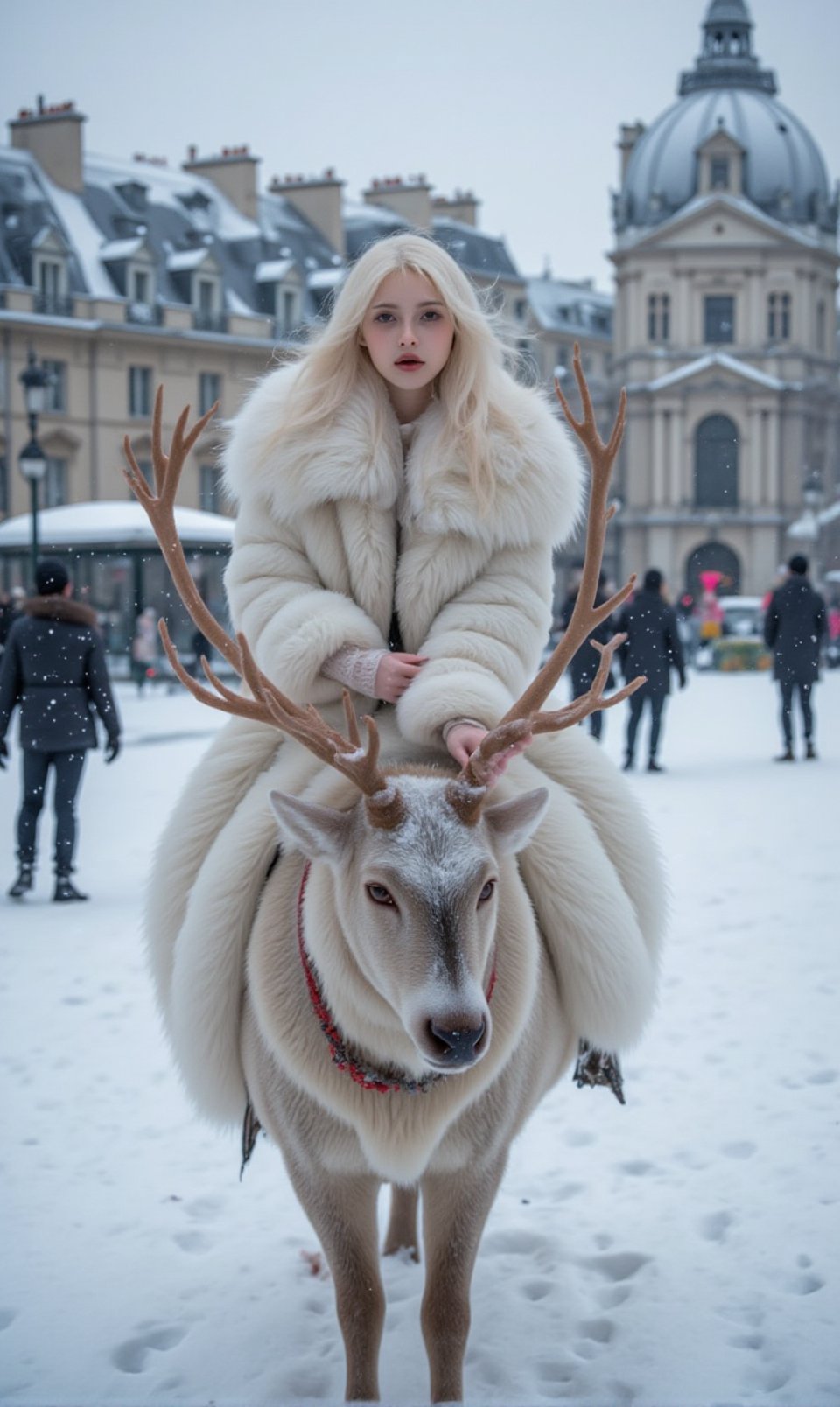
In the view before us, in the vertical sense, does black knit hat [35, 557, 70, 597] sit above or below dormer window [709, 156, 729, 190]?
below

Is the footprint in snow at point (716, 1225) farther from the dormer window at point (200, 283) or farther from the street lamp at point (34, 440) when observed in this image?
the dormer window at point (200, 283)

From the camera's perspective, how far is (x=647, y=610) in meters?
12.2

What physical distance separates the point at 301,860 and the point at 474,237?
162 ft

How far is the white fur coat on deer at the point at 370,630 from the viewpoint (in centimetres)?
297

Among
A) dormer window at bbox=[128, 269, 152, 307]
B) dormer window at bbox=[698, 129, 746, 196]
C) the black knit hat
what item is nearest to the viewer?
the black knit hat

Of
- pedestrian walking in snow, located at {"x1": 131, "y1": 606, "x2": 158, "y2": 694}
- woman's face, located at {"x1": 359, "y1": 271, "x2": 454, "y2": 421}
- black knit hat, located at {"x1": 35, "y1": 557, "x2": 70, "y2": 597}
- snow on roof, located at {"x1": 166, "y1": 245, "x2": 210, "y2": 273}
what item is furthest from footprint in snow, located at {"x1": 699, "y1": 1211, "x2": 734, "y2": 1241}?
snow on roof, located at {"x1": 166, "y1": 245, "x2": 210, "y2": 273}

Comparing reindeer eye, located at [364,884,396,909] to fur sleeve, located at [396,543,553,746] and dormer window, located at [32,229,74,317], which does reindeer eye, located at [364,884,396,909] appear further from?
dormer window, located at [32,229,74,317]

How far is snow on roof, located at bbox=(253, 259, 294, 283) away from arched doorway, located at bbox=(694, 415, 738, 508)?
65.0ft

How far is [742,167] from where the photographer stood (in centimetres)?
4738

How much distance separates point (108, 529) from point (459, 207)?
31.5m

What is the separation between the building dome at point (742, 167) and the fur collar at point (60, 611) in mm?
39133

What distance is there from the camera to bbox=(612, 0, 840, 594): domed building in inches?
1935

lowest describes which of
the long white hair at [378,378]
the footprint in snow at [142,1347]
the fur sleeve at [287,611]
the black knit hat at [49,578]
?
the footprint in snow at [142,1347]

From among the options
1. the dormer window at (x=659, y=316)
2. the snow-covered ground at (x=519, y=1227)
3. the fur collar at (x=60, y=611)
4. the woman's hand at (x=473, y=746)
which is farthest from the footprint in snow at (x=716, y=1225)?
the dormer window at (x=659, y=316)
